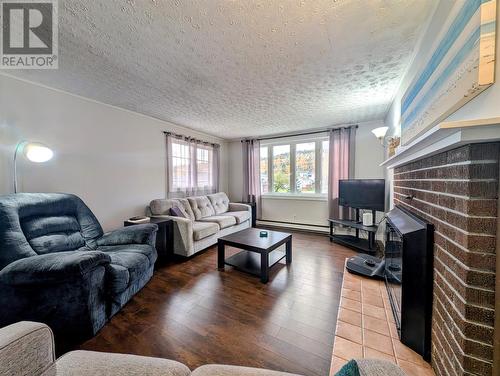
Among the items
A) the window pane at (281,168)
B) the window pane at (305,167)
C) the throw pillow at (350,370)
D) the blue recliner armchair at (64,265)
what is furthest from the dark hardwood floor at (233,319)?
the window pane at (281,168)

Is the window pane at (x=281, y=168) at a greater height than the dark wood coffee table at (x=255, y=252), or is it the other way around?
the window pane at (x=281, y=168)

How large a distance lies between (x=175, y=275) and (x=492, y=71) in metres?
2.97

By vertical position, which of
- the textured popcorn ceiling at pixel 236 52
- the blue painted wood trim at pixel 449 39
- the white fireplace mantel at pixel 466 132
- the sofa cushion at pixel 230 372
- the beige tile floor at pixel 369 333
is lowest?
the beige tile floor at pixel 369 333

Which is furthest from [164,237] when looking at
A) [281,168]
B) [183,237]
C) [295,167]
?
[295,167]

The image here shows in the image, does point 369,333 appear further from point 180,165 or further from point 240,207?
point 180,165

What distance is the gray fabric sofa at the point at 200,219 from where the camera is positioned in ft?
9.67

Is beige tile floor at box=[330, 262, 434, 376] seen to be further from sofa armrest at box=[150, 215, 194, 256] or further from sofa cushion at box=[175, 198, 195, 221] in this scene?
sofa cushion at box=[175, 198, 195, 221]

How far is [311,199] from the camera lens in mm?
4410

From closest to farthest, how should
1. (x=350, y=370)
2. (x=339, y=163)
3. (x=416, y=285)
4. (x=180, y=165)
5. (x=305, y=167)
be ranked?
(x=350, y=370), (x=416, y=285), (x=339, y=163), (x=180, y=165), (x=305, y=167)

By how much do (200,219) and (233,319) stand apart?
7.43 feet

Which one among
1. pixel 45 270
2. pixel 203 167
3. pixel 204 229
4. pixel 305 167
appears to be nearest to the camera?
pixel 45 270

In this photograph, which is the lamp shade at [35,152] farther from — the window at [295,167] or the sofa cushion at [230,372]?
the window at [295,167]

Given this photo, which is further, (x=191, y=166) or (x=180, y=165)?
(x=191, y=166)

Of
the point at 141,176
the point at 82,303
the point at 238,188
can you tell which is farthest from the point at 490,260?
the point at 238,188
